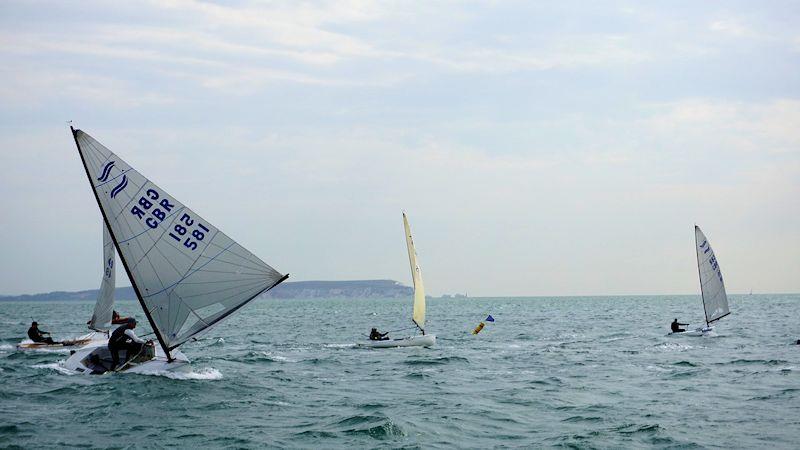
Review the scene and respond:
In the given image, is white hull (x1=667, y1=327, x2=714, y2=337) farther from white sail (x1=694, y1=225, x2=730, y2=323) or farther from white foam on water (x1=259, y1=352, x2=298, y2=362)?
white foam on water (x1=259, y1=352, x2=298, y2=362)

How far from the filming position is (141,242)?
1098 inches

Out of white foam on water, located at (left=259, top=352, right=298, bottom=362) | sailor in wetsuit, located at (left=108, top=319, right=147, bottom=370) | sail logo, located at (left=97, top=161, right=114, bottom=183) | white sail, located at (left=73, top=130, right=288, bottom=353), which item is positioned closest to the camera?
sail logo, located at (left=97, top=161, right=114, bottom=183)

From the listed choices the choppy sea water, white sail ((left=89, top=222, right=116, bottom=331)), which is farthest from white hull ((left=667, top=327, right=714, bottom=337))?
white sail ((left=89, top=222, right=116, bottom=331))

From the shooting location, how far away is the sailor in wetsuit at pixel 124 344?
95.3ft

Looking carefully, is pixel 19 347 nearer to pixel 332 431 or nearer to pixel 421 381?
pixel 421 381

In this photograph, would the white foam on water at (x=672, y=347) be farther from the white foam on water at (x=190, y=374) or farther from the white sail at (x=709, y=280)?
the white foam on water at (x=190, y=374)

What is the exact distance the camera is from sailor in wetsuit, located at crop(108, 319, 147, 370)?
29.0m

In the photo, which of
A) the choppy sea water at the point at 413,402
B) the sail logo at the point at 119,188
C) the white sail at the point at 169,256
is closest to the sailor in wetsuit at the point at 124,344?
the choppy sea water at the point at 413,402

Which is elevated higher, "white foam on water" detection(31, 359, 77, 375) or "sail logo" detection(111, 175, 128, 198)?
"sail logo" detection(111, 175, 128, 198)

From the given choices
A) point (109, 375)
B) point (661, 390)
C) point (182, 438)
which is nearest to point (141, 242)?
point (109, 375)

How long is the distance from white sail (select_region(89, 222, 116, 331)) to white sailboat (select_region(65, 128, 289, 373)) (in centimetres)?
1627

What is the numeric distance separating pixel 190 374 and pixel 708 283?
1729 inches

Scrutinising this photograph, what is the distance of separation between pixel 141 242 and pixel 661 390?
20467mm

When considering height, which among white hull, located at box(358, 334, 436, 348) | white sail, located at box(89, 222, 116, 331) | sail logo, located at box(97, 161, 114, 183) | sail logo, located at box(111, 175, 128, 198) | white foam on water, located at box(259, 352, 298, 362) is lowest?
white foam on water, located at box(259, 352, 298, 362)
